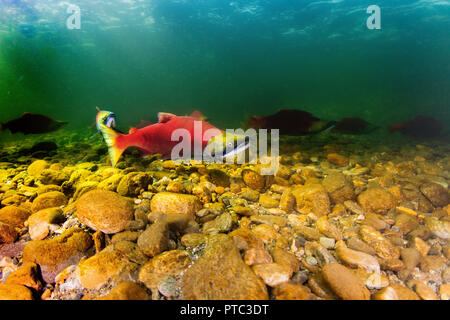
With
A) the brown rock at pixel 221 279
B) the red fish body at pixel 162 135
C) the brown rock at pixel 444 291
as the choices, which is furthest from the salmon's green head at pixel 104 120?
the brown rock at pixel 444 291

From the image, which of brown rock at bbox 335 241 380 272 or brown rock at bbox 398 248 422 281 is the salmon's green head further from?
brown rock at bbox 398 248 422 281

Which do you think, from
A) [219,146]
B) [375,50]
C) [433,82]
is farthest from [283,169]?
[433,82]

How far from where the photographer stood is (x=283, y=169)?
258 centimetres

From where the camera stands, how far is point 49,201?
1852 millimetres

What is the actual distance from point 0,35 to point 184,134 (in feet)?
109

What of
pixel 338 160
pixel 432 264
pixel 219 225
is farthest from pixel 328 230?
pixel 338 160

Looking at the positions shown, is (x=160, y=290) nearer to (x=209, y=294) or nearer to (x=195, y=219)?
(x=209, y=294)

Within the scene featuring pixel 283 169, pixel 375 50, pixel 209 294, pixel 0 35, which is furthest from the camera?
pixel 375 50

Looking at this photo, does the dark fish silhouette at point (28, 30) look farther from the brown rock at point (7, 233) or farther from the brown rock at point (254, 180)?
the brown rock at point (254, 180)

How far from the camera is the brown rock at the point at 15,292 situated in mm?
1028

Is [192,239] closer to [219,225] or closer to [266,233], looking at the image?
[219,225]

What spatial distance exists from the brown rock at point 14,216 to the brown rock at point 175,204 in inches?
44.2

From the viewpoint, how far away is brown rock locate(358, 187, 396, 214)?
1.98m

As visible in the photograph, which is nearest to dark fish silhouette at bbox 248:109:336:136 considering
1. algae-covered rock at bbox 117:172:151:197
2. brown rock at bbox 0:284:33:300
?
algae-covered rock at bbox 117:172:151:197
